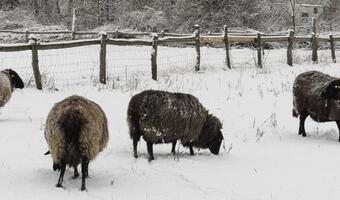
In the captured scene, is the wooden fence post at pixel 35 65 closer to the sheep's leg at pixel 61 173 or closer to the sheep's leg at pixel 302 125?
the sheep's leg at pixel 302 125

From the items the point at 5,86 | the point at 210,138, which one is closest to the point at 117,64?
the point at 5,86

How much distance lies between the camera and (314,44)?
897 inches

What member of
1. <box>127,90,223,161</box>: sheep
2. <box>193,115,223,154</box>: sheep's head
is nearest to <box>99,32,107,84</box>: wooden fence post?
<box>193,115,223,154</box>: sheep's head

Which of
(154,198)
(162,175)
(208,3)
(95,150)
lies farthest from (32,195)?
(208,3)

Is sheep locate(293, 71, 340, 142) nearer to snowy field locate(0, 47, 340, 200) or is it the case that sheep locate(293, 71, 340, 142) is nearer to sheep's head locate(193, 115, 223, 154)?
snowy field locate(0, 47, 340, 200)

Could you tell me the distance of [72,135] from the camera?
604 centimetres

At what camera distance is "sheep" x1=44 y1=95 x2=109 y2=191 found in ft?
19.8

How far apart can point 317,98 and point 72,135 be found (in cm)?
520

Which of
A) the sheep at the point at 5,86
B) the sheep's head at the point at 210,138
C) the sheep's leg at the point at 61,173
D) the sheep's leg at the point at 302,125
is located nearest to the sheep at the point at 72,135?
the sheep's leg at the point at 61,173

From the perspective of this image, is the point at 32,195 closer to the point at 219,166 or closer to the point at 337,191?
the point at 219,166

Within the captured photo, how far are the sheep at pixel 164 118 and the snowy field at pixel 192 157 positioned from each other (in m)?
0.31

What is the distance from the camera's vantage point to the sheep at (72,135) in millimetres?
6047

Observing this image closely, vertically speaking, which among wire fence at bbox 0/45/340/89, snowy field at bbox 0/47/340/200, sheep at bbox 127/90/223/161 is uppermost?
wire fence at bbox 0/45/340/89

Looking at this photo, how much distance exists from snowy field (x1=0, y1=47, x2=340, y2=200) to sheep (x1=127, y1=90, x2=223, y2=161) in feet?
1.01
